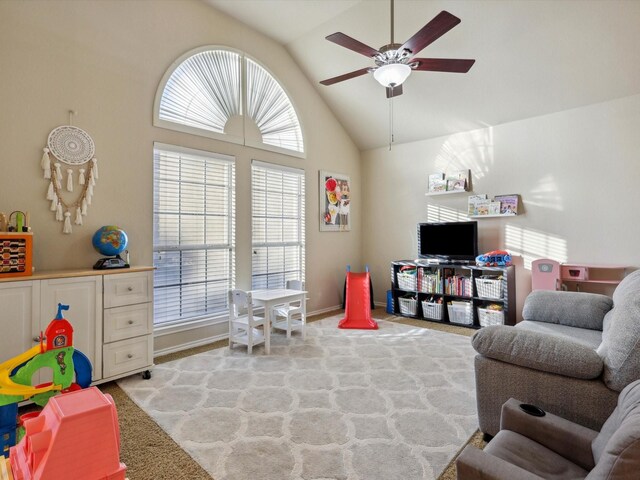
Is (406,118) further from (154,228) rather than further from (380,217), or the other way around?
(154,228)

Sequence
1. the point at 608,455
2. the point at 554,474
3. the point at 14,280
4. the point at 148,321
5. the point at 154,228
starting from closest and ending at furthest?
1. the point at 608,455
2. the point at 554,474
3. the point at 14,280
4. the point at 148,321
5. the point at 154,228

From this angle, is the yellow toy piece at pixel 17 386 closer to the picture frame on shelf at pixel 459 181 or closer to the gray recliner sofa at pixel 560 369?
the gray recliner sofa at pixel 560 369

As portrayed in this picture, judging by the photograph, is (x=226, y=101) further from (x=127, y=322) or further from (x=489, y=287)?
(x=489, y=287)

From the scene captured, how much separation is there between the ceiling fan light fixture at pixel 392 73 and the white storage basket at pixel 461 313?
3036 millimetres

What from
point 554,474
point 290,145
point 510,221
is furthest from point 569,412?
point 290,145

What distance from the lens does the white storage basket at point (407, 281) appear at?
4971 millimetres

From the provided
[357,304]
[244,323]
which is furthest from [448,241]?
[244,323]

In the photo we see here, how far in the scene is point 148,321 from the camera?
2986 mm

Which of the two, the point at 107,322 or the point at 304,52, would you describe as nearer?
the point at 107,322

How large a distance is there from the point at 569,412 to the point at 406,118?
14.0 ft

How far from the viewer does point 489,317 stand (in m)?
4.31

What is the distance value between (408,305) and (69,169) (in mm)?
4328

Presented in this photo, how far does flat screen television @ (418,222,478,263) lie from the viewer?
4.62m

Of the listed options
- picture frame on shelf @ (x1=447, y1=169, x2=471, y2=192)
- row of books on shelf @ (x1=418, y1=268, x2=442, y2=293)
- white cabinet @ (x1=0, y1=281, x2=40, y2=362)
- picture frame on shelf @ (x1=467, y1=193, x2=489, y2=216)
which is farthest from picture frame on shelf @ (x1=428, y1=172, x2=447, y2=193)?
white cabinet @ (x1=0, y1=281, x2=40, y2=362)
